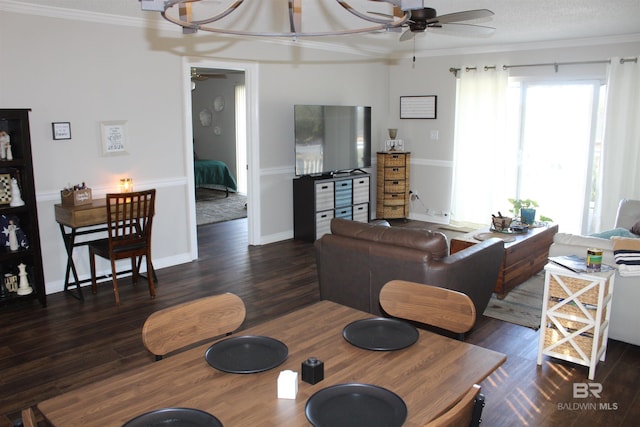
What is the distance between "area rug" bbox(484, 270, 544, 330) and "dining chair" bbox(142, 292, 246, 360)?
2.59 metres

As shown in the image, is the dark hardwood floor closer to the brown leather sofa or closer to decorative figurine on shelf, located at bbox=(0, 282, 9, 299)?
decorative figurine on shelf, located at bbox=(0, 282, 9, 299)

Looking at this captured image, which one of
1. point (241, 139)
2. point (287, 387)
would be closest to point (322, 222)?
point (241, 139)

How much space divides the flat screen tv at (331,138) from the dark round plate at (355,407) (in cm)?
504

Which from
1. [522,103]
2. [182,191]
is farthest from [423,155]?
[182,191]

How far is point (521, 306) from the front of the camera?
4.39 metres

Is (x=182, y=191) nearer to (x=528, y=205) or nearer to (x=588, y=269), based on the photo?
(x=528, y=205)

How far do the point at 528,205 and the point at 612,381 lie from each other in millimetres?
2418

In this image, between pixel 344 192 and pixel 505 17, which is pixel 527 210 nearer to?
pixel 505 17

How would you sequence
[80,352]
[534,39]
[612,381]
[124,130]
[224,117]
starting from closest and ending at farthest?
[612,381] → [80,352] → [124,130] → [534,39] → [224,117]

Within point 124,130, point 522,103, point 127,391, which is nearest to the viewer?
point 127,391

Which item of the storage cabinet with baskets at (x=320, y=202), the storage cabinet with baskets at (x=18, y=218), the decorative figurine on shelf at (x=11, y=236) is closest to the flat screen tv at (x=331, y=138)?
the storage cabinet with baskets at (x=320, y=202)

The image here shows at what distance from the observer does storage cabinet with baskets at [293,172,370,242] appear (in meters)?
6.61

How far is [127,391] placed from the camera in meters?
1.69

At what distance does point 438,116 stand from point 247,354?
6.36 m
